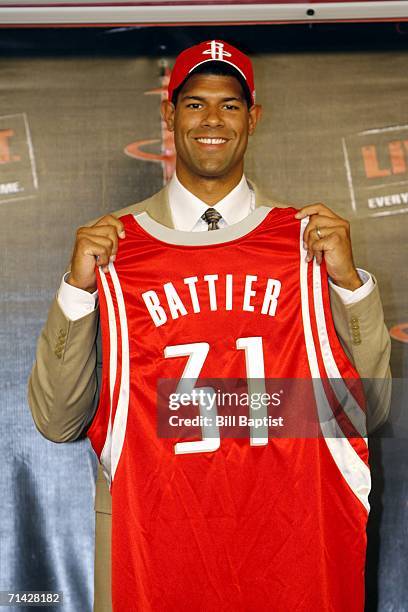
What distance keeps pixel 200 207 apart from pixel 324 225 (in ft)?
0.91

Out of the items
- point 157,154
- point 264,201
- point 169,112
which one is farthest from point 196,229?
point 157,154

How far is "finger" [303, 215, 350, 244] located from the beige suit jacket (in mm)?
115

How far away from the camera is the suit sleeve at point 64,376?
1.76 meters

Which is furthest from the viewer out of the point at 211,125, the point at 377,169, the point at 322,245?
the point at 377,169

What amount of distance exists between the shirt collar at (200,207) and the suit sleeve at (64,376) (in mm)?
251

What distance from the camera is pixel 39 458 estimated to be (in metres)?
2.31

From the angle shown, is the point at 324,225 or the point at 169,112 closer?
the point at 324,225

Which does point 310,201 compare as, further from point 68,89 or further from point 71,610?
point 71,610

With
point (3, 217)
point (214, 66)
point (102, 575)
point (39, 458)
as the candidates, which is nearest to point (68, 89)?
point (3, 217)

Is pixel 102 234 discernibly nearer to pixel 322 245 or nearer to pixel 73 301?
pixel 73 301

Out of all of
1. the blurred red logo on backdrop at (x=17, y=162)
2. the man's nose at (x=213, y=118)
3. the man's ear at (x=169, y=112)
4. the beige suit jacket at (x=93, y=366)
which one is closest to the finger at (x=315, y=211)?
the beige suit jacket at (x=93, y=366)

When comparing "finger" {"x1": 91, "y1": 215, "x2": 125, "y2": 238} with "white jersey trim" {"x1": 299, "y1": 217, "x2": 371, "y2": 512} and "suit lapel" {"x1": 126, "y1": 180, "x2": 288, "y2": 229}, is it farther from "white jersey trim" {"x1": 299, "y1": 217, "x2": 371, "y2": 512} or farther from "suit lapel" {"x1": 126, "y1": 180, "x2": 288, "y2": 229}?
"white jersey trim" {"x1": 299, "y1": 217, "x2": 371, "y2": 512}

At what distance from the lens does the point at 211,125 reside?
Result: 1.81 m

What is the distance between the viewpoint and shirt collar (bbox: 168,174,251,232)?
1.85 m
